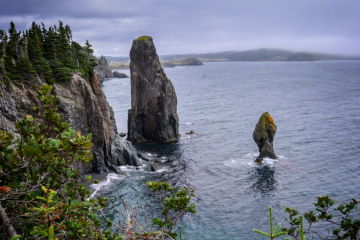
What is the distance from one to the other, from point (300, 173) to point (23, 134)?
168 feet

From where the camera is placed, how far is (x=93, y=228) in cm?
876

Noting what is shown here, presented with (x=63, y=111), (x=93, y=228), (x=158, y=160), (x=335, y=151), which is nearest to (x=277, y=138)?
(x=335, y=151)

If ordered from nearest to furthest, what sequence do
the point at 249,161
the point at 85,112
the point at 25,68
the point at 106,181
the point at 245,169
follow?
1. the point at 25,68
2. the point at 106,181
3. the point at 85,112
4. the point at 245,169
5. the point at 249,161

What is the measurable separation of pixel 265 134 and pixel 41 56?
138 ft

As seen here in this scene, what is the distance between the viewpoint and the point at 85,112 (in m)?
51.4

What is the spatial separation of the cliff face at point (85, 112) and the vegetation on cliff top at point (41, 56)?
1.89 m

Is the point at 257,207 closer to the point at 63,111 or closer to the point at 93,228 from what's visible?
the point at 63,111

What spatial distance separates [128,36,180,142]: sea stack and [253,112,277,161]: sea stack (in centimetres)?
2454

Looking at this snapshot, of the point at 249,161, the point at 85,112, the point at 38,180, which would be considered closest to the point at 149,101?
the point at 85,112

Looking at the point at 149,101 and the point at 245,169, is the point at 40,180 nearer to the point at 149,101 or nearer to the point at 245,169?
the point at 245,169

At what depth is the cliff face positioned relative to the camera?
4188cm

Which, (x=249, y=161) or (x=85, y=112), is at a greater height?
(x=85, y=112)

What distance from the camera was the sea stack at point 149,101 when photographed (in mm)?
76375

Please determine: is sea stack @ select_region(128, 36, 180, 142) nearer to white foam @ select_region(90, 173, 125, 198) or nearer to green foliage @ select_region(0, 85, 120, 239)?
white foam @ select_region(90, 173, 125, 198)
